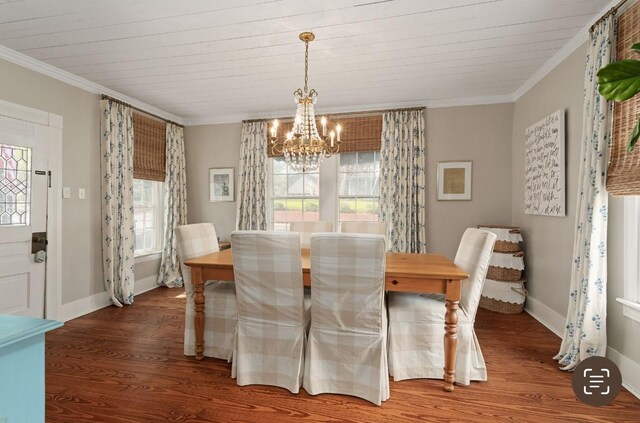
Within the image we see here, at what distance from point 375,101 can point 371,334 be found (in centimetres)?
316

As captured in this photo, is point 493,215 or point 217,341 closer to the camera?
point 217,341

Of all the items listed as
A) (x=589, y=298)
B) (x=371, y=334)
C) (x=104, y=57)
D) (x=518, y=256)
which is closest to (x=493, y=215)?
(x=518, y=256)

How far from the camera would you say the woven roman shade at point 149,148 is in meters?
4.16

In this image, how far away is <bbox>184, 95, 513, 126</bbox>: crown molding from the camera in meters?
3.99

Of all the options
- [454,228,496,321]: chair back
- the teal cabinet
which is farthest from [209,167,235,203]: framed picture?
the teal cabinet

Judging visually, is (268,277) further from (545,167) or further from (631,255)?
(545,167)

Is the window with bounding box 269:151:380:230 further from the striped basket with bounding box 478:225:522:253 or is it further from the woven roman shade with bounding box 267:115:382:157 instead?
the striped basket with bounding box 478:225:522:253

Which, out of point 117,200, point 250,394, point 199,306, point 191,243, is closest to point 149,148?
point 117,200

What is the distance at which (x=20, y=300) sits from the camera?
115 inches

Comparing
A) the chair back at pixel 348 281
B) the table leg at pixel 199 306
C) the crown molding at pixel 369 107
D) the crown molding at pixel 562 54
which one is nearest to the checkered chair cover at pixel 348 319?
the chair back at pixel 348 281

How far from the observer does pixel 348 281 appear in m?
1.87

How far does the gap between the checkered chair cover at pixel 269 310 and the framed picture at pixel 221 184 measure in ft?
9.76

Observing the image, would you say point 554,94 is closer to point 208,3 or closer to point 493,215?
point 493,215

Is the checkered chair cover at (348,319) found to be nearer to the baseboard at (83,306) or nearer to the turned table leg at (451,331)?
the turned table leg at (451,331)
